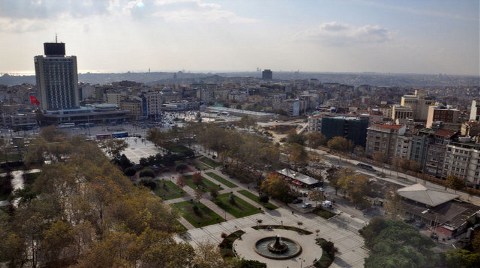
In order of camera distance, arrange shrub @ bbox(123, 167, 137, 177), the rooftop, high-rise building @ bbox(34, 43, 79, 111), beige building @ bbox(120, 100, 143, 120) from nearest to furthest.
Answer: the rooftop < shrub @ bbox(123, 167, 137, 177) < high-rise building @ bbox(34, 43, 79, 111) < beige building @ bbox(120, 100, 143, 120)

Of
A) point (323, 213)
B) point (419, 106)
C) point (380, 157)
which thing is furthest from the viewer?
point (419, 106)

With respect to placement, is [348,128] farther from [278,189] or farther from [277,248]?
[277,248]

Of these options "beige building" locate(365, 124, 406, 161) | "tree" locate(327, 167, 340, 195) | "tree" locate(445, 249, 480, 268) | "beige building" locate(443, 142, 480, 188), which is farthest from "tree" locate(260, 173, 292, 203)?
"beige building" locate(443, 142, 480, 188)

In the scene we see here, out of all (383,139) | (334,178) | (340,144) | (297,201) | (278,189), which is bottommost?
(297,201)

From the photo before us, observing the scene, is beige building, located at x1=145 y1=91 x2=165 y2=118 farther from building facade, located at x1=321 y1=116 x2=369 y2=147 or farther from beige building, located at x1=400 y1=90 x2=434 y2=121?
beige building, located at x1=400 y1=90 x2=434 y2=121

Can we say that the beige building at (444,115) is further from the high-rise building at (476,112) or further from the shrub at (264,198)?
the shrub at (264,198)

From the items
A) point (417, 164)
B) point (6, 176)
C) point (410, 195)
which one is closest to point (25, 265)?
point (6, 176)

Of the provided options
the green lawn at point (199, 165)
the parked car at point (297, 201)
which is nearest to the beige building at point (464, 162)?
the parked car at point (297, 201)

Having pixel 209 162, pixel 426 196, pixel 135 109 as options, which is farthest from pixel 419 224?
pixel 135 109
